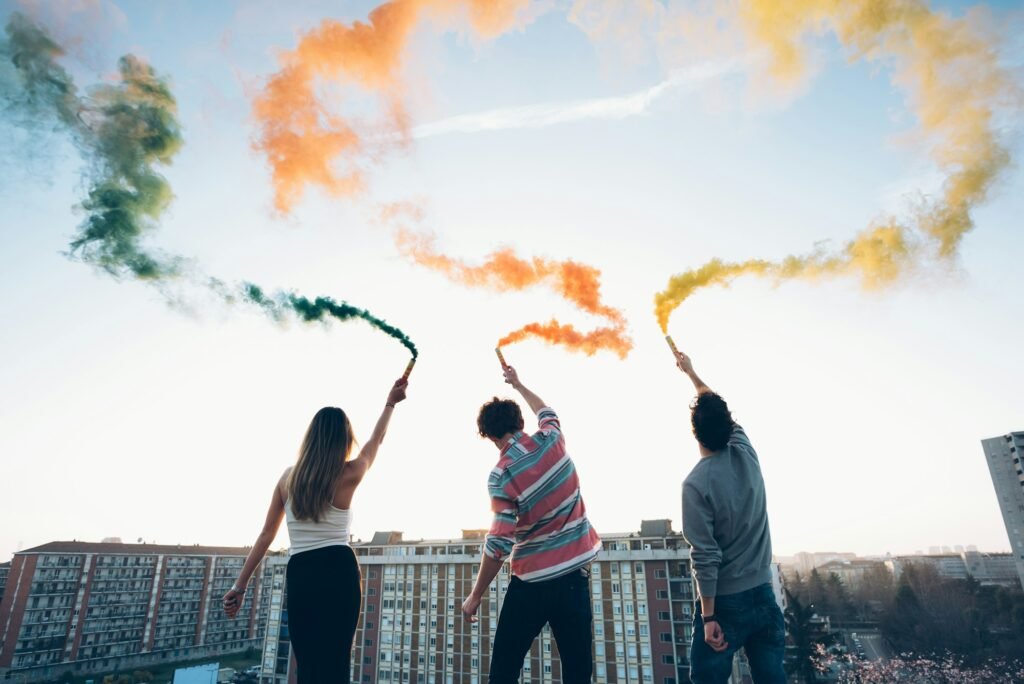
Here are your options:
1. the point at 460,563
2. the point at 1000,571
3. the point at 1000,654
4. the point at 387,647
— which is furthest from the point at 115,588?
the point at 1000,571

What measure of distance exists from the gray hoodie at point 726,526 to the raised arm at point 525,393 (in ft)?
5.35

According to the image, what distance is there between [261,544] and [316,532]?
87cm

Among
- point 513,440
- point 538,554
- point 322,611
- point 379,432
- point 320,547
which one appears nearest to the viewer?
point 322,611

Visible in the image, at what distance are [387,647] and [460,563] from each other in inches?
570

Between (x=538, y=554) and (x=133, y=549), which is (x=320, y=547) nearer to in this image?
(x=538, y=554)

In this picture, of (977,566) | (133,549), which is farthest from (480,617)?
(977,566)

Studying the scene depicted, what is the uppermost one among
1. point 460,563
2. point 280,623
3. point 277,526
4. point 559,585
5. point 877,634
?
point 277,526

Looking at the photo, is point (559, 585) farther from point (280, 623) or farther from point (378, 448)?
point (280, 623)

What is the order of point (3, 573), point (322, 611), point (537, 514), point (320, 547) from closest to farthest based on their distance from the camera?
point (322, 611) < point (320, 547) < point (537, 514) < point (3, 573)

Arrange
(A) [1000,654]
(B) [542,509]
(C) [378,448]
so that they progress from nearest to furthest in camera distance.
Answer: (B) [542,509] → (C) [378,448] → (A) [1000,654]

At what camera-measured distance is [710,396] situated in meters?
4.62

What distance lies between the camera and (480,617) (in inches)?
2494

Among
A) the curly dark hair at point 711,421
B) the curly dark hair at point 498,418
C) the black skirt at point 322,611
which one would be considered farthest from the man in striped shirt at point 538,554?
the curly dark hair at point 711,421

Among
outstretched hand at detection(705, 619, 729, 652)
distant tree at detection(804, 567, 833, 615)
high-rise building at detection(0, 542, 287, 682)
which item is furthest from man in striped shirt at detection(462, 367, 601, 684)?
distant tree at detection(804, 567, 833, 615)
